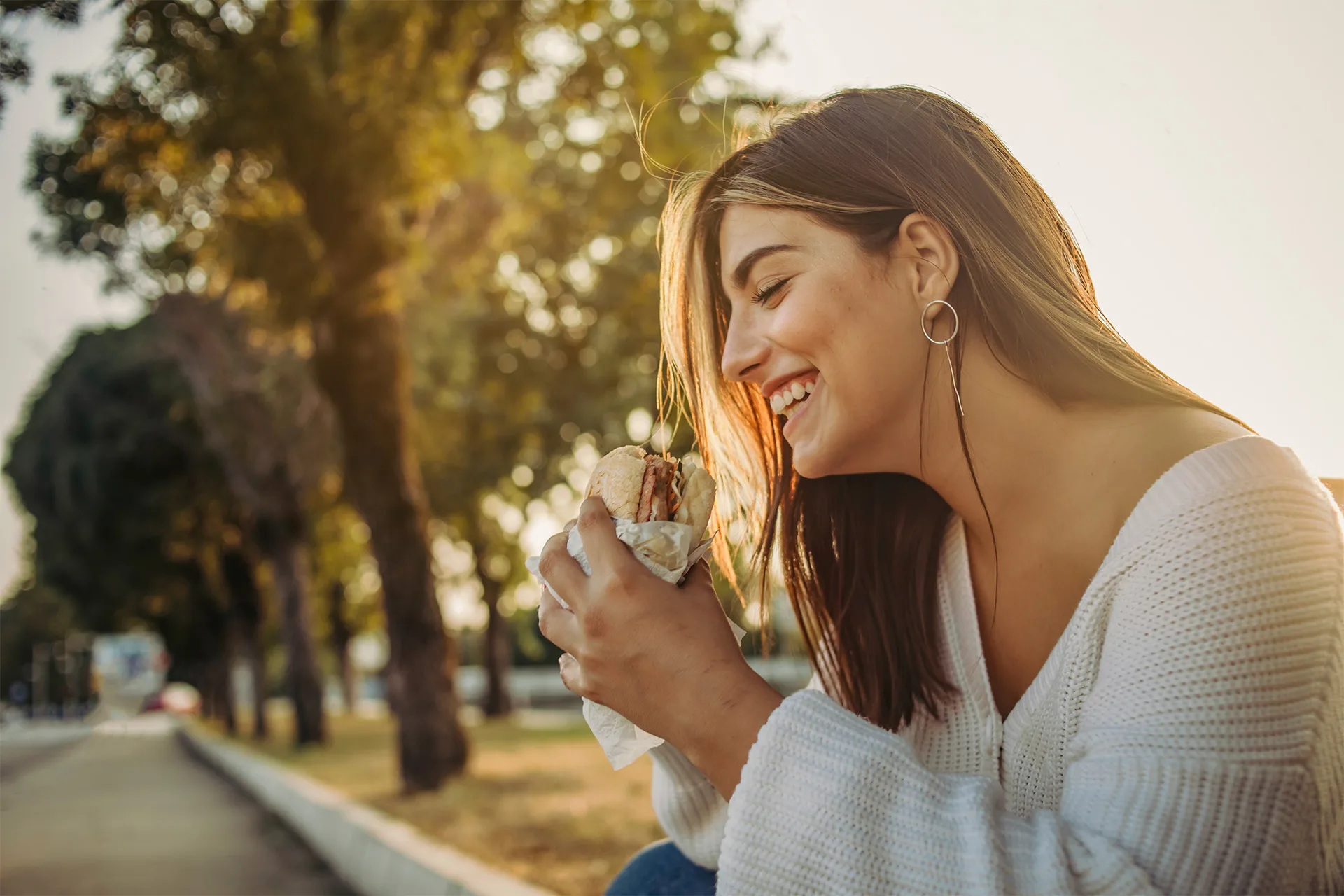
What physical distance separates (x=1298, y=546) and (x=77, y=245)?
11162 mm

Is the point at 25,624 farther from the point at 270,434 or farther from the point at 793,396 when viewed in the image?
the point at 793,396

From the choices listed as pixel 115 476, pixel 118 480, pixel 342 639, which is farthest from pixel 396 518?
pixel 342 639

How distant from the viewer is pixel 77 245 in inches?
409

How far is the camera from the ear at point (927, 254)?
197 centimetres

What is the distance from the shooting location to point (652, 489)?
203 centimetres

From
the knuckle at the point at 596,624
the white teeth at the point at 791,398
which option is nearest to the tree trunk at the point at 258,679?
the white teeth at the point at 791,398

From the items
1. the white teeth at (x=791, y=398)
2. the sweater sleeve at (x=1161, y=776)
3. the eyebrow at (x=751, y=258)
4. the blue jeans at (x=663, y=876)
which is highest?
the eyebrow at (x=751, y=258)

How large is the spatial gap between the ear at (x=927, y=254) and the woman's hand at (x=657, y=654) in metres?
0.66

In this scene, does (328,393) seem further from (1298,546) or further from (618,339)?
Result: (1298,546)

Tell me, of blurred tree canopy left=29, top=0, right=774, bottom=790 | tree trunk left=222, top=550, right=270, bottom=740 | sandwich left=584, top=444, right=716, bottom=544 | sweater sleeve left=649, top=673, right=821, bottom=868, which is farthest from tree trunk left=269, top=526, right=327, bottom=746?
→ sandwich left=584, top=444, right=716, bottom=544

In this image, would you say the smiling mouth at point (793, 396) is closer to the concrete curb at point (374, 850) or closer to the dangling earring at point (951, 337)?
the dangling earring at point (951, 337)

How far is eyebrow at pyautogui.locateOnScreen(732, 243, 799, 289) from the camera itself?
6.59 feet

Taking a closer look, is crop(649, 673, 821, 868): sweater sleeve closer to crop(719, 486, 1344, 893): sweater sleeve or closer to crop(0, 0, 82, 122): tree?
crop(719, 486, 1344, 893): sweater sleeve

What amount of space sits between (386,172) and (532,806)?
184 inches
